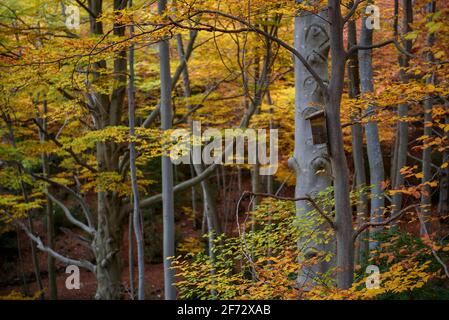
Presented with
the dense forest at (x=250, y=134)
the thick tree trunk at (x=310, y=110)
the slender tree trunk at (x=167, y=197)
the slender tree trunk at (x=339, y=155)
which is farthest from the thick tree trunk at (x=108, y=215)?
the slender tree trunk at (x=339, y=155)

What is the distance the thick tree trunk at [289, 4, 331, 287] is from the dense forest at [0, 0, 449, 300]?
0.02 m

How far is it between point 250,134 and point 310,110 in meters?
3.25

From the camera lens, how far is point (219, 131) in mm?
9141

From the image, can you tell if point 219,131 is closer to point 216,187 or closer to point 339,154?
point 339,154

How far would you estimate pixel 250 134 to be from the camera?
28.7 feet

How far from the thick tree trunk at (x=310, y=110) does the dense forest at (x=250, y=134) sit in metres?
0.02

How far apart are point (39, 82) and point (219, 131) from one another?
11.3 ft

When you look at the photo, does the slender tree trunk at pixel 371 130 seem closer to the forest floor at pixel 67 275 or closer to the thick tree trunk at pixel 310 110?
the thick tree trunk at pixel 310 110

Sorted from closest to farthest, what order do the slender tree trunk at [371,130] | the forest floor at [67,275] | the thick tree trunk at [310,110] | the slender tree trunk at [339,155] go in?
the slender tree trunk at [339,155] < the thick tree trunk at [310,110] < the slender tree trunk at [371,130] < the forest floor at [67,275]

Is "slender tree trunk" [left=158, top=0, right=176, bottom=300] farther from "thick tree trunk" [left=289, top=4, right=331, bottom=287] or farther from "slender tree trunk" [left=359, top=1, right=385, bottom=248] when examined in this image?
"slender tree trunk" [left=359, top=1, right=385, bottom=248]

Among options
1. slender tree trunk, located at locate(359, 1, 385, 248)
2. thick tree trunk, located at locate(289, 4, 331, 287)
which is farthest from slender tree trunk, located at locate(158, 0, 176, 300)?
slender tree trunk, located at locate(359, 1, 385, 248)

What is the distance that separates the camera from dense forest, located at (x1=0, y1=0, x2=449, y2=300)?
385cm

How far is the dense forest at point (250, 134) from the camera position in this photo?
3.85 m

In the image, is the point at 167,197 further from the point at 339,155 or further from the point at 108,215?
the point at 108,215
